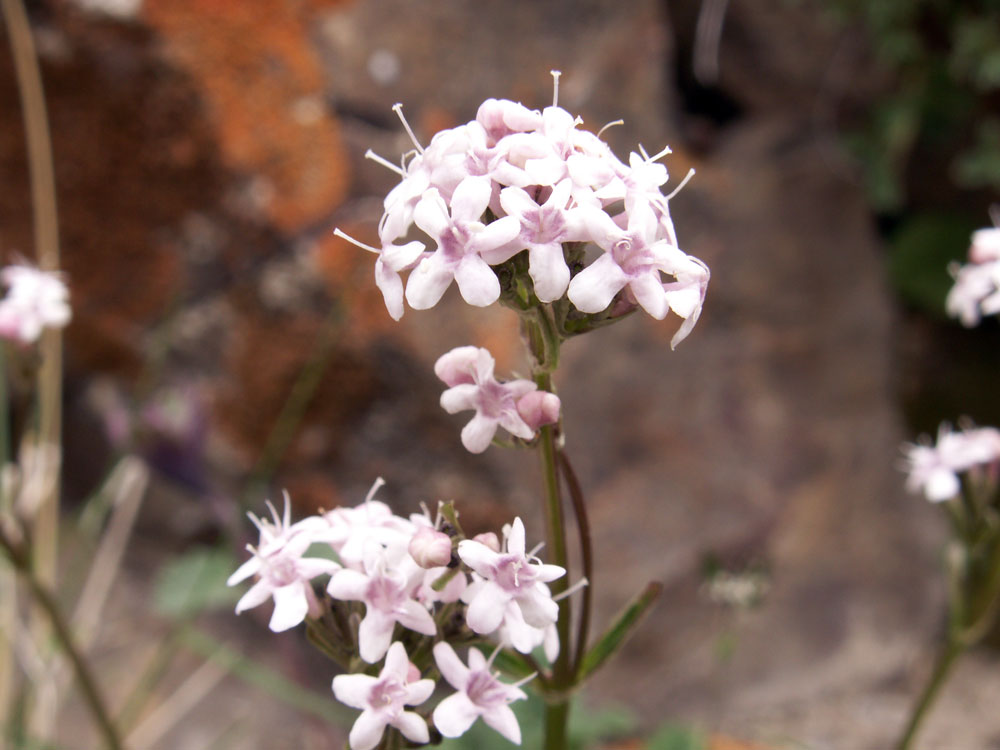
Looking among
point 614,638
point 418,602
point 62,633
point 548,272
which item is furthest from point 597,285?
point 62,633

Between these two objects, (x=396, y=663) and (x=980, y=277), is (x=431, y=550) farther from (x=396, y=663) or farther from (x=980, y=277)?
(x=980, y=277)

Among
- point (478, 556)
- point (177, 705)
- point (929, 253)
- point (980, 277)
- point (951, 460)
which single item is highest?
point (929, 253)

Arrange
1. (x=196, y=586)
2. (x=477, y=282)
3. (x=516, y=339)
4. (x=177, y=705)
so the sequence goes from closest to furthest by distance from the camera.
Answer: (x=477, y=282)
(x=196, y=586)
(x=516, y=339)
(x=177, y=705)

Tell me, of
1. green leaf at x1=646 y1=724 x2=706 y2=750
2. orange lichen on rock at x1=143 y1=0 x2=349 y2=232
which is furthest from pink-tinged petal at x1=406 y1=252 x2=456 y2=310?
orange lichen on rock at x1=143 y1=0 x2=349 y2=232

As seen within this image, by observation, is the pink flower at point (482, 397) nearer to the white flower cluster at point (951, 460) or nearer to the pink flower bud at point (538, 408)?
the pink flower bud at point (538, 408)

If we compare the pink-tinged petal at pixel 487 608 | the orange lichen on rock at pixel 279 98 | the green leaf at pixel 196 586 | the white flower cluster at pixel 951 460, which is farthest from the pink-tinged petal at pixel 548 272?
the orange lichen on rock at pixel 279 98
